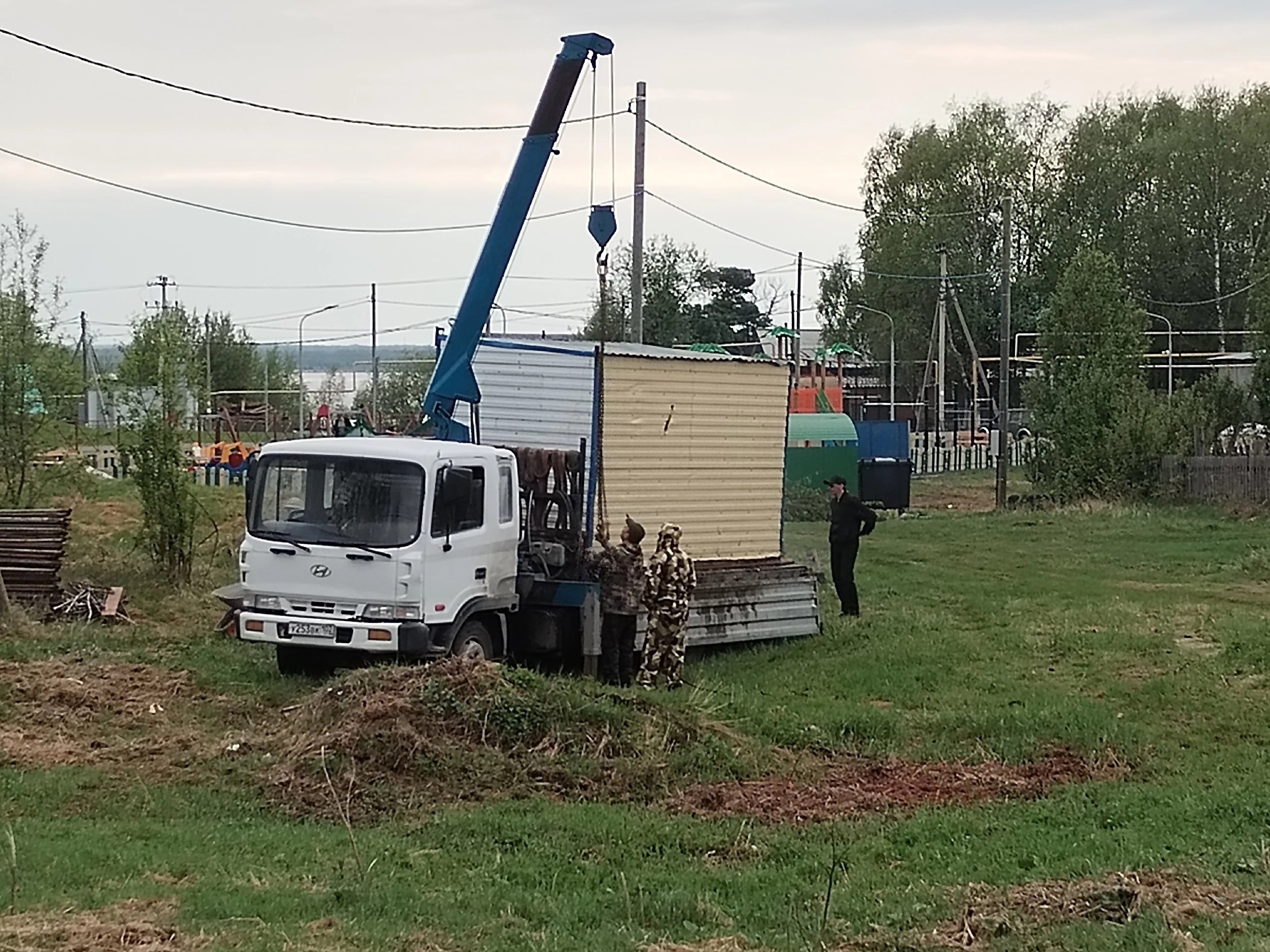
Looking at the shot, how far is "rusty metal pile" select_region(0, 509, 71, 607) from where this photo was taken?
1817 cm

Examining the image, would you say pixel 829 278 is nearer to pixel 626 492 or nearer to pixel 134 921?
pixel 626 492

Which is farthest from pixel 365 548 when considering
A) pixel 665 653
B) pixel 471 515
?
pixel 665 653

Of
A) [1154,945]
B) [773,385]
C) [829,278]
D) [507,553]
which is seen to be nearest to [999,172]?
[829,278]

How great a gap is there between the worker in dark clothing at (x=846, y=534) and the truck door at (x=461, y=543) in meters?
5.82

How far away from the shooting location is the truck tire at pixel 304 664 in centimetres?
1465

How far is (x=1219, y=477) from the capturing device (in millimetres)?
38312

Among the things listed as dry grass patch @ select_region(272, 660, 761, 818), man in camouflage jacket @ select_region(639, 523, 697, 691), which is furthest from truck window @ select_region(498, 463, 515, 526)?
dry grass patch @ select_region(272, 660, 761, 818)

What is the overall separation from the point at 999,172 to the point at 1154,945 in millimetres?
64248

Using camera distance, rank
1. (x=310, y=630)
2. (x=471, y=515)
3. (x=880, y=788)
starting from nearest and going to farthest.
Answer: (x=880, y=788) → (x=310, y=630) → (x=471, y=515)

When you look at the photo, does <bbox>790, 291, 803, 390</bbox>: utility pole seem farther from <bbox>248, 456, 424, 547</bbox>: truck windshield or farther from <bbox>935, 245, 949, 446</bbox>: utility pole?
<bbox>248, 456, 424, 547</bbox>: truck windshield

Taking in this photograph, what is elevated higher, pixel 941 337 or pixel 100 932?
pixel 941 337

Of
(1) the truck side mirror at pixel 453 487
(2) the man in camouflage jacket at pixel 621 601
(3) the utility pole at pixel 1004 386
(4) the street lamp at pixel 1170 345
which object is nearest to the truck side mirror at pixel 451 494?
(1) the truck side mirror at pixel 453 487

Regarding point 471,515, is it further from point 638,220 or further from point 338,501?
point 638,220

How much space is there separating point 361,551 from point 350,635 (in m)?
0.73
